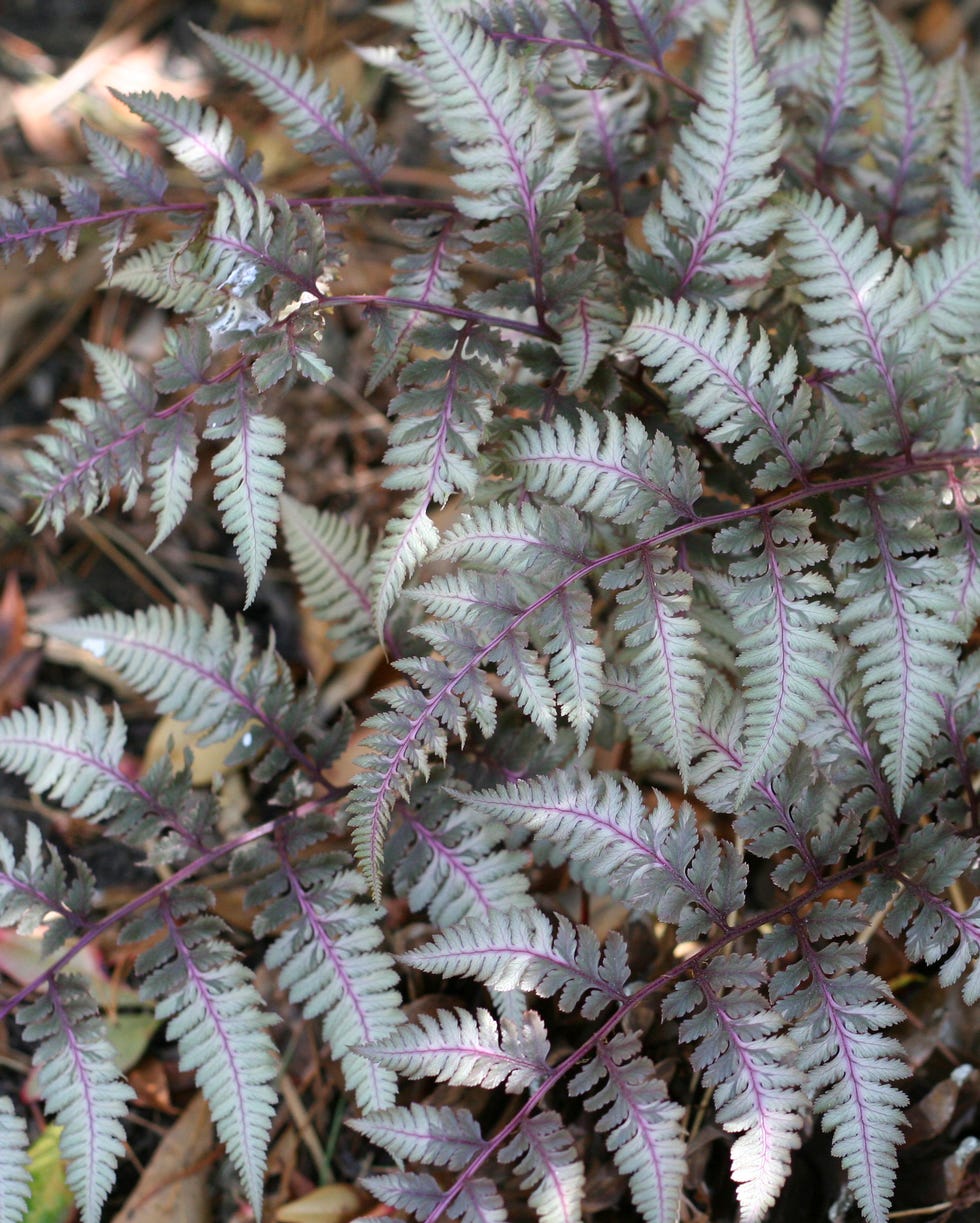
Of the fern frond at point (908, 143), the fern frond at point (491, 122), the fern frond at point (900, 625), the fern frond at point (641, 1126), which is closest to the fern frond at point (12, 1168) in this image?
the fern frond at point (641, 1126)

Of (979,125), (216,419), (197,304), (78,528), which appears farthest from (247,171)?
(979,125)

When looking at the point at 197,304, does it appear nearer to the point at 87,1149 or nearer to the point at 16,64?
the point at 87,1149

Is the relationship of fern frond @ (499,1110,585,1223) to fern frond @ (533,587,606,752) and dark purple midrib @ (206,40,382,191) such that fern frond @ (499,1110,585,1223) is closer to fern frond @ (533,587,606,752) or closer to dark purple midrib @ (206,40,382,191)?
fern frond @ (533,587,606,752)

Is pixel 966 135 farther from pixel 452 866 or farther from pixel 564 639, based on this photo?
pixel 452 866

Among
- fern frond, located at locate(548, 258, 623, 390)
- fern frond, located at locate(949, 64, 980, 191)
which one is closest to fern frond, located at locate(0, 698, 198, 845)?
fern frond, located at locate(548, 258, 623, 390)

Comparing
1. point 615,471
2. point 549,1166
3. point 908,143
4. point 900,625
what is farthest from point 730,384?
point 549,1166

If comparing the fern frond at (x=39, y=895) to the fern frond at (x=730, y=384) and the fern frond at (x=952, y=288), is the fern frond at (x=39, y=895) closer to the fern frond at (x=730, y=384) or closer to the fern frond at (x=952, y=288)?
the fern frond at (x=730, y=384)
